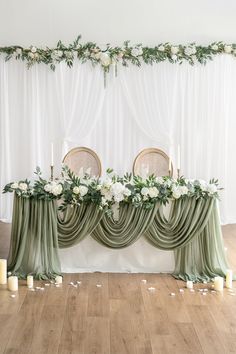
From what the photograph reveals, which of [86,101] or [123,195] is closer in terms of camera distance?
[123,195]

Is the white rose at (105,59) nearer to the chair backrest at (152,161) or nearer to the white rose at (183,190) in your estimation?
the chair backrest at (152,161)

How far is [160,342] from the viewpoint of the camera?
3186mm

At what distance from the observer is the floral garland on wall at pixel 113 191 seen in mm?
4332

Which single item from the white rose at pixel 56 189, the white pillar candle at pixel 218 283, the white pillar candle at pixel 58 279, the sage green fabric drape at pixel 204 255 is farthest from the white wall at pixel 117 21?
the white pillar candle at pixel 218 283

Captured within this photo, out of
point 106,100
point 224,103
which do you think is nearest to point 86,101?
point 106,100

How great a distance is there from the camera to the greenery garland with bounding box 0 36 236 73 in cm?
693

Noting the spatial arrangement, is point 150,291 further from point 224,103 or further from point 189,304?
point 224,103

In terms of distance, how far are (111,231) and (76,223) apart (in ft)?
0.97

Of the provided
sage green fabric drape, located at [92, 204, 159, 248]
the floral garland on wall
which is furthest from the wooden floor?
the floral garland on wall

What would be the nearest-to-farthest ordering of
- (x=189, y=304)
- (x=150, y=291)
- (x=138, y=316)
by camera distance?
(x=138, y=316) < (x=189, y=304) < (x=150, y=291)

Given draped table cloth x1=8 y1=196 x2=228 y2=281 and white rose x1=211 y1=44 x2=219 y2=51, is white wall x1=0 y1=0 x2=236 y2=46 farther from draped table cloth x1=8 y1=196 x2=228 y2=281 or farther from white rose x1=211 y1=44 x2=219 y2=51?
draped table cloth x1=8 y1=196 x2=228 y2=281

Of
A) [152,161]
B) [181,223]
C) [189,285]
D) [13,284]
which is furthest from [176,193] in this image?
[152,161]

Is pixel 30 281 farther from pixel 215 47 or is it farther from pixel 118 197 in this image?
pixel 215 47

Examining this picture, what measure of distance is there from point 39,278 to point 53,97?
330cm
